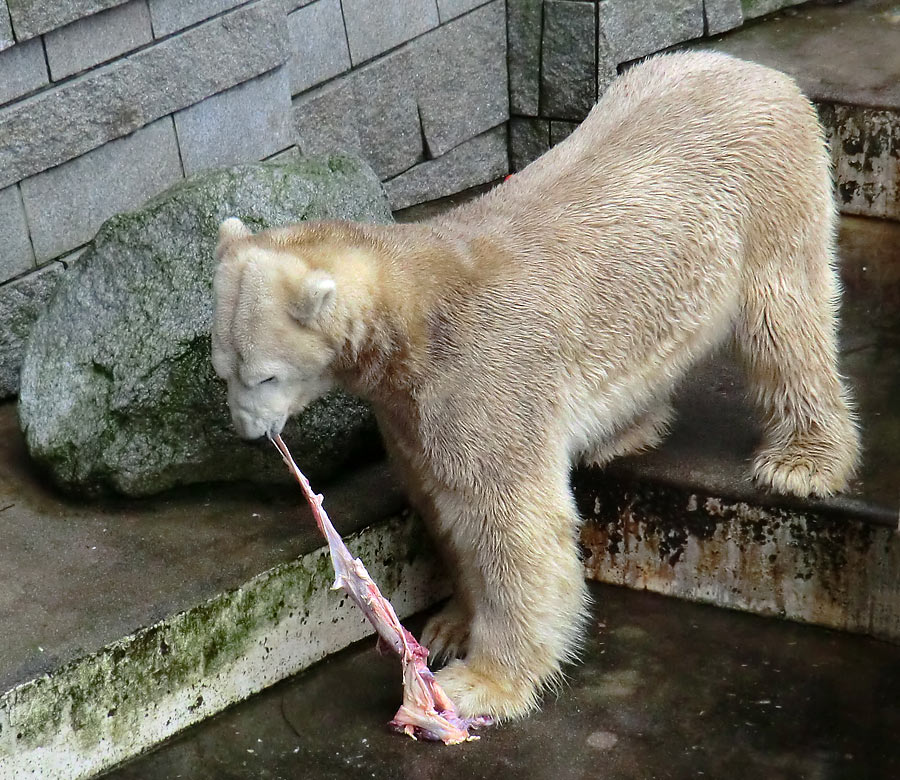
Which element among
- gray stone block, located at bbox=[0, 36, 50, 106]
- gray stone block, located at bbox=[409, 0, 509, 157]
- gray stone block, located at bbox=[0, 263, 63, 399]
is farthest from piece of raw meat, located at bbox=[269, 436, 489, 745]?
gray stone block, located at bbox=[409, 0, 509, 157]

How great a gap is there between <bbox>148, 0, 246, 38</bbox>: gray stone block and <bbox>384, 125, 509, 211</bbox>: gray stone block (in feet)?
4.24

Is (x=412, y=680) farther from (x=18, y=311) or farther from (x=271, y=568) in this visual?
(x=18, y=311)

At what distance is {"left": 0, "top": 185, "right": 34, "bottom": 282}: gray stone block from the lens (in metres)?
4.51

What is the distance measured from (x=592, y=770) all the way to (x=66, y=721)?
4.28 ft

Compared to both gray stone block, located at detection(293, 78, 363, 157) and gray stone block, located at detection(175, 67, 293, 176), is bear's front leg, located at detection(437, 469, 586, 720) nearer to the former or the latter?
gray stone block, located at detection(175, 67, 293, 176)

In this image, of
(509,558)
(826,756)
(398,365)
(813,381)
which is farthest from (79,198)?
(826,756)

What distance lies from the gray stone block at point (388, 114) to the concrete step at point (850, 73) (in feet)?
5.12

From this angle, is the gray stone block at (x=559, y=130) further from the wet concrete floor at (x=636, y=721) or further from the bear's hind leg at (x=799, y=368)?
the wet concrete floor at (x=636, y=721)

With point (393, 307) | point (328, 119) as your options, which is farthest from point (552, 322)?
point (328, 119)

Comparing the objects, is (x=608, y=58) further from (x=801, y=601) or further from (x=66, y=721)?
(x=66, y=721)

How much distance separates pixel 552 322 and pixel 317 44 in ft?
7.78

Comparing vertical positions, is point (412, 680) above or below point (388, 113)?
below

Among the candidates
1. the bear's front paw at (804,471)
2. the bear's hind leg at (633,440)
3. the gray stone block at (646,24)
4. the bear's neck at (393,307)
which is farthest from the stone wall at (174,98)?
the bear's front paw at (804,471)

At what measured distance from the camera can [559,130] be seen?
633cm
